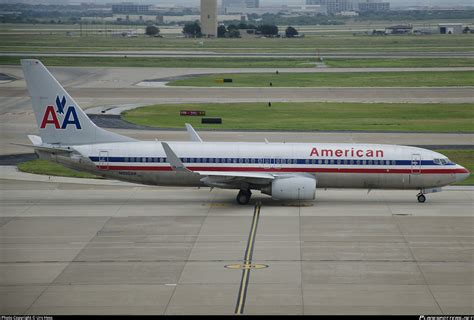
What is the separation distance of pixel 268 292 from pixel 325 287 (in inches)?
91.8

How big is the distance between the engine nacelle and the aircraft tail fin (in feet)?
34.9

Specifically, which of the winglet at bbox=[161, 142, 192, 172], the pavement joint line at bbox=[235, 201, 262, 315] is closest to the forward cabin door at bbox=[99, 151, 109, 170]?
the winglet at bbox=[161, 142, 192, 172]

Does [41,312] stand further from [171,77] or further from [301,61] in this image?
[301,61]

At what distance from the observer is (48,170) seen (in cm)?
6019

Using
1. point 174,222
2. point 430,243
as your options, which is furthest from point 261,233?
point 430,243

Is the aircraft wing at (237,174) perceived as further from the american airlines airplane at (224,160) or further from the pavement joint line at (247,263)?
the pavement joint line at (247,263)

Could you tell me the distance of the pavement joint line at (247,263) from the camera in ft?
99.6

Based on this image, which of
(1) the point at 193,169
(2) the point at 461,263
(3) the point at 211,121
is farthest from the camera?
(3) the point at 211,121

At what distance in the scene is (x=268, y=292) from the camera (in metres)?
32.0

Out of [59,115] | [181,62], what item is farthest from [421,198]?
[181,62]

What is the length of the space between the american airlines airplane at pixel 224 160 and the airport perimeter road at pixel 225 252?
4.77 feet

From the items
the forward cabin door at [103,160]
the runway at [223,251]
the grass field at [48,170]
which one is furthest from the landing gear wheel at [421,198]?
the grass field at [48,170]

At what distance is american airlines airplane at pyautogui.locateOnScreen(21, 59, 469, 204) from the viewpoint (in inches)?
1953

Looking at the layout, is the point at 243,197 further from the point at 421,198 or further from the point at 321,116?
the point at 321,116
